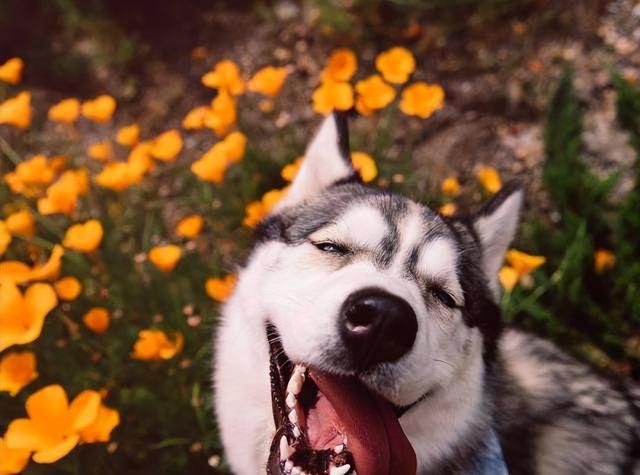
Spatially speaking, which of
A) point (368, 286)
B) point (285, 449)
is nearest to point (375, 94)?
point (368, 286)

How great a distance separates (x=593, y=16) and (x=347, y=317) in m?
4.87

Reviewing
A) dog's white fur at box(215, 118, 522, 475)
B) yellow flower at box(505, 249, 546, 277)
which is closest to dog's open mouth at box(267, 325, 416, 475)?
dog's white fur at box(215, 118, 522, 475)

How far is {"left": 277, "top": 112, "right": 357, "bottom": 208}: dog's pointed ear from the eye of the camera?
8.48 feet

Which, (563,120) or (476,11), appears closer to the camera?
(563,120)

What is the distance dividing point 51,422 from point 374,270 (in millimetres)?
1356

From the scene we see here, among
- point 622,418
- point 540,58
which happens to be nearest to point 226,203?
point 622,418

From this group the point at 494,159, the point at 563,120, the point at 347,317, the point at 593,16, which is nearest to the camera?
the point at 347,317

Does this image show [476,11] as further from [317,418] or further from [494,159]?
[317,418]

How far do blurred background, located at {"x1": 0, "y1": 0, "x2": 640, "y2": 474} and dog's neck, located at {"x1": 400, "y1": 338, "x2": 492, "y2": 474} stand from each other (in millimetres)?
830

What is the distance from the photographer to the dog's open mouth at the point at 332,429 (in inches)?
75.1

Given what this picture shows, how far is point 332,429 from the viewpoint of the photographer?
2.01 metres

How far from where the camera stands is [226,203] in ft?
13.2

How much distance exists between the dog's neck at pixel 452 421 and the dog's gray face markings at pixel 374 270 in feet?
0.22

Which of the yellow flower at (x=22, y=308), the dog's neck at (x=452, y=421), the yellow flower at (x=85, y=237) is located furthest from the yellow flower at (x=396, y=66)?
the yellow flower at (x=22, y=308)
